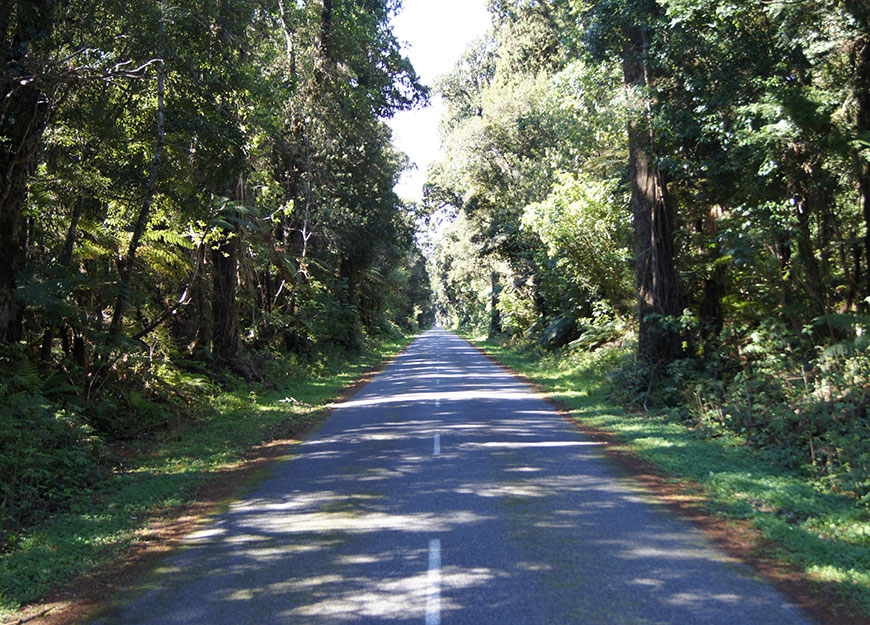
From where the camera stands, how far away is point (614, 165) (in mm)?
18797

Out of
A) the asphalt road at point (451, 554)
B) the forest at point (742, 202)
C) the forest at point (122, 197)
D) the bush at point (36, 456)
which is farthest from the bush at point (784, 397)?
the forest at point (122, 197)

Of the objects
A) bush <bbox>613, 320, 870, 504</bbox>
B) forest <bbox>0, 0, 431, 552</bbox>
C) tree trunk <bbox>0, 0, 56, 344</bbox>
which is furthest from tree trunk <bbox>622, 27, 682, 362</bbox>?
tree trunk <bbox>0, 0, 56, 344</bbox>

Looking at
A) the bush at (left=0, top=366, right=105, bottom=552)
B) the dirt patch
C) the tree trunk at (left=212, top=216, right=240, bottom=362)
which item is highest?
the tree trunk at (left=212, top=216, right=240, bottom=362)

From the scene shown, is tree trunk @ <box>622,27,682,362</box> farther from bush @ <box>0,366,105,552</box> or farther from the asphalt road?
bush @ <box>0,366,105,552</box>

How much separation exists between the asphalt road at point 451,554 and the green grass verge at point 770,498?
61cm

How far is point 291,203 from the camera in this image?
2023 cm

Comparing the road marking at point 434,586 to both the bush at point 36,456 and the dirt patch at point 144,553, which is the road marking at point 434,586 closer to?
the dirt patch at point 144,553

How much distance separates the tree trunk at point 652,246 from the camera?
575 inches

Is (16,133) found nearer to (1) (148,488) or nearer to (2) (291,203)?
(1) (148,488)

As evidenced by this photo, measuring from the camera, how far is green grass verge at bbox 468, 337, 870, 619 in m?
5.48

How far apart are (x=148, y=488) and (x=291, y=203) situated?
12.8 meters

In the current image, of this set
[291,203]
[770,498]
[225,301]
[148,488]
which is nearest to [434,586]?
[770,498]

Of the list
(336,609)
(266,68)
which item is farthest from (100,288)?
(336,609)

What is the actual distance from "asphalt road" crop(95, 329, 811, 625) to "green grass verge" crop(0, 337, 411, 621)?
2.64 ft
